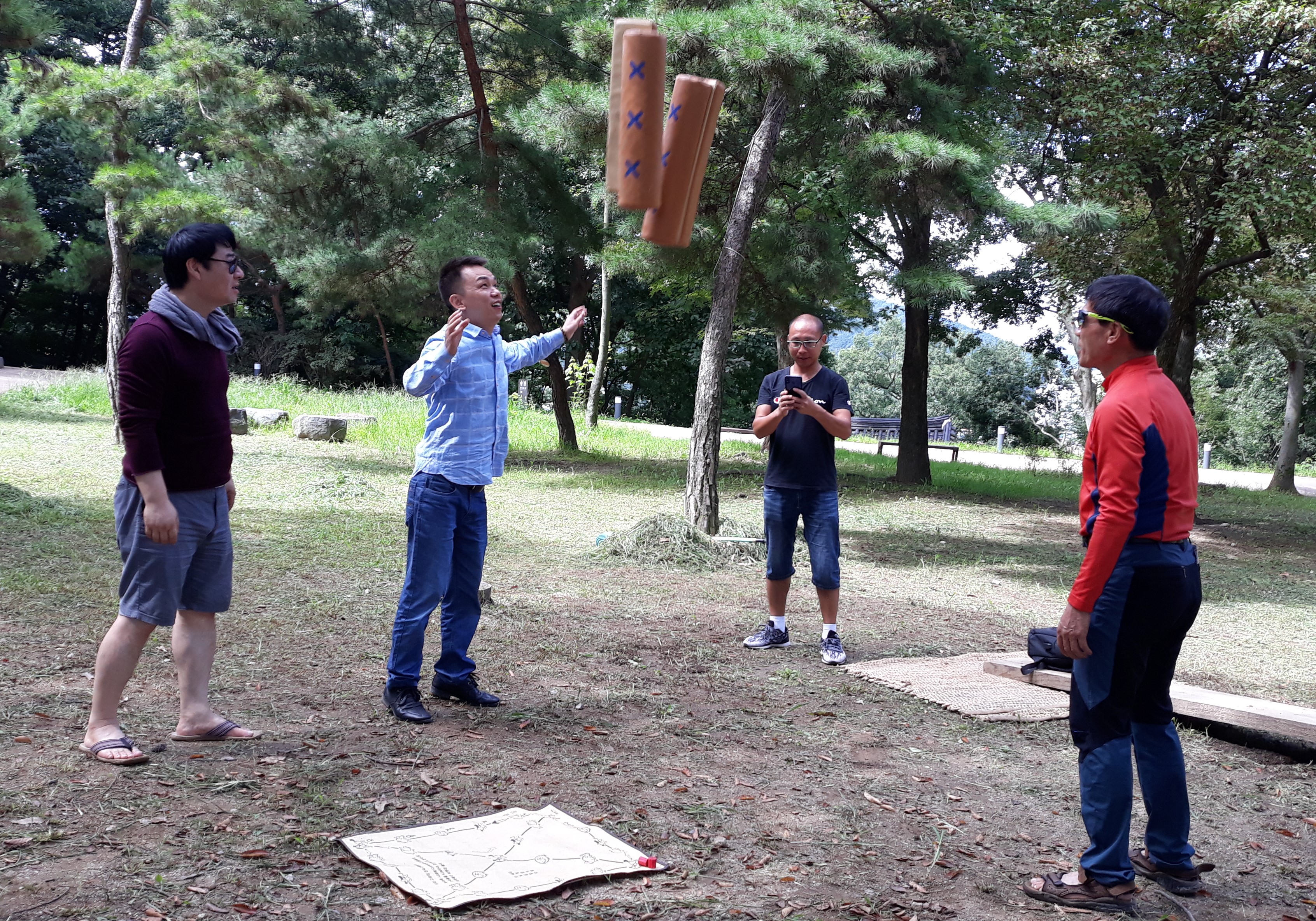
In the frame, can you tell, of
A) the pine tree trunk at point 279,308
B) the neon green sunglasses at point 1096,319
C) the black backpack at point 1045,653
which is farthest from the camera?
the pine tree trunk at point 279,308

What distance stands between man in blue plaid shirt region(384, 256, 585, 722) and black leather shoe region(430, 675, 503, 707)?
178 millimetres

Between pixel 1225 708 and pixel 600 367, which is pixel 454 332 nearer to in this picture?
pixel 1225 708

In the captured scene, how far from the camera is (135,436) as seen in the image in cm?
351

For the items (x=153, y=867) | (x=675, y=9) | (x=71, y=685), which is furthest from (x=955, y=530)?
(x=153, y=867)

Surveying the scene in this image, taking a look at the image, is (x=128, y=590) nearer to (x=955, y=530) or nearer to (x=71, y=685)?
(x=71, y=685)

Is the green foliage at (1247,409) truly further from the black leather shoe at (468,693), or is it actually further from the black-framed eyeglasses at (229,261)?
the black-framed eyeglasses at (229,261)

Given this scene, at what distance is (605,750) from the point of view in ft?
13.9

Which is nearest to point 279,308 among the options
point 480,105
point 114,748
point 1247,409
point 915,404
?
point 480,105

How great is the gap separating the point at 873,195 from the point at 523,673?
792cm

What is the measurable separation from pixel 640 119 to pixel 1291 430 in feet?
79.1

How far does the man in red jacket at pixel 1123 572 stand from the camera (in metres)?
2.88

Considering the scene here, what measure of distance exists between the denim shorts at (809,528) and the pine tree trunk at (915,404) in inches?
427

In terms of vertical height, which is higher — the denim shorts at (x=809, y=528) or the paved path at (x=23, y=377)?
the paved path at (x=23, y=377)

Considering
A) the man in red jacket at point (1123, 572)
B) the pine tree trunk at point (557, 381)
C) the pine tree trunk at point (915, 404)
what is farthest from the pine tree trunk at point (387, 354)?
the man in red jacket at point (1123, 572)
